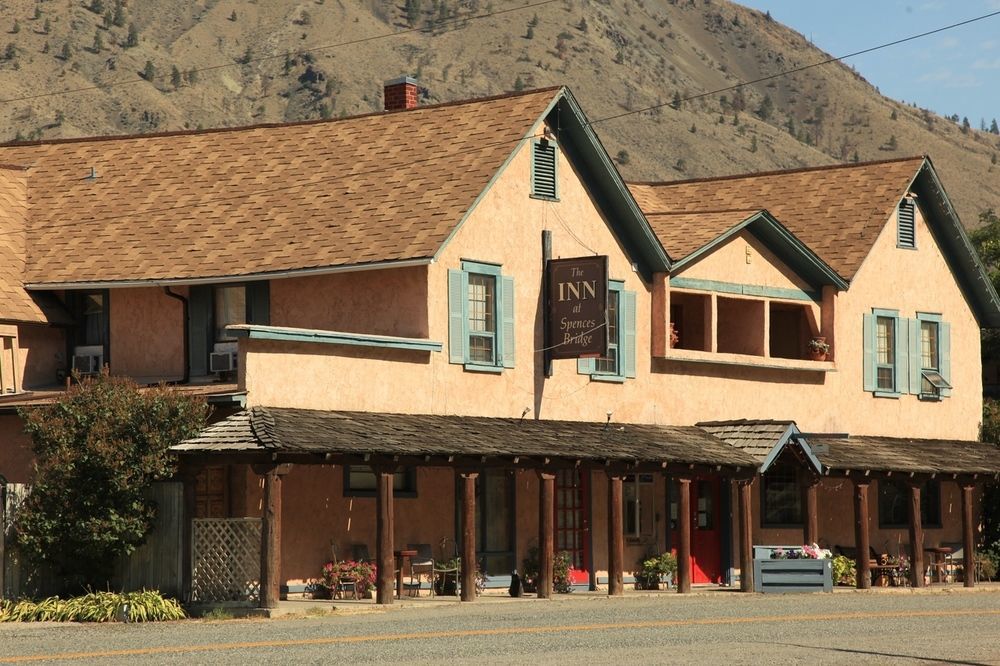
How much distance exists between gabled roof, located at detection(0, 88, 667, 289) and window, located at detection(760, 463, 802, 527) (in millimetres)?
6102

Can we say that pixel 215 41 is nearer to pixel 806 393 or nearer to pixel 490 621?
pixel 806 393

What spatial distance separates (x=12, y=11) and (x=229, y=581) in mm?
123048

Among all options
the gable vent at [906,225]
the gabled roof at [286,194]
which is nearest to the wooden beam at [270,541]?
the gabled roof at [286,194]

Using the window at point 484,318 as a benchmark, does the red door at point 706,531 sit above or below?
below

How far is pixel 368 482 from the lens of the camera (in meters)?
32.3

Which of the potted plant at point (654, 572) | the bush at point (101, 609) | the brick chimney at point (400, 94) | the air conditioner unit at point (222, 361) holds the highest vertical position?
the brick chimney at point (400, 94)

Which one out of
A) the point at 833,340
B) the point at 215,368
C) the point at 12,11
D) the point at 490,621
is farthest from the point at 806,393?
the point at 12,11

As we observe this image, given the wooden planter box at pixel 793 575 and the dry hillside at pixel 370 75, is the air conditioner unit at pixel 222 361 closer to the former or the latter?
the wooden planter box at pixel 793 575

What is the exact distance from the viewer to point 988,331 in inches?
2063

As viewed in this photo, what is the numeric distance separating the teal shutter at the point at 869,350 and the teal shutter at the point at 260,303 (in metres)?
14.4

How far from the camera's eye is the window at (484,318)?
109 feet

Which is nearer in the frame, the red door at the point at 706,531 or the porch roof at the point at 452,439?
the porch roof at the point at 452,439

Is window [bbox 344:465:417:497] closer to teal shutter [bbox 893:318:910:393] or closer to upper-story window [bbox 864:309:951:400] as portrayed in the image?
upper-story window [bbox 864:309:951:400]

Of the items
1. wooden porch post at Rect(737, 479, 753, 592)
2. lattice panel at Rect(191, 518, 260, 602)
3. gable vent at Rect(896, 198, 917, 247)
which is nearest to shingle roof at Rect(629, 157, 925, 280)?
gable vent at Rect(896, 198, 917, 247)
